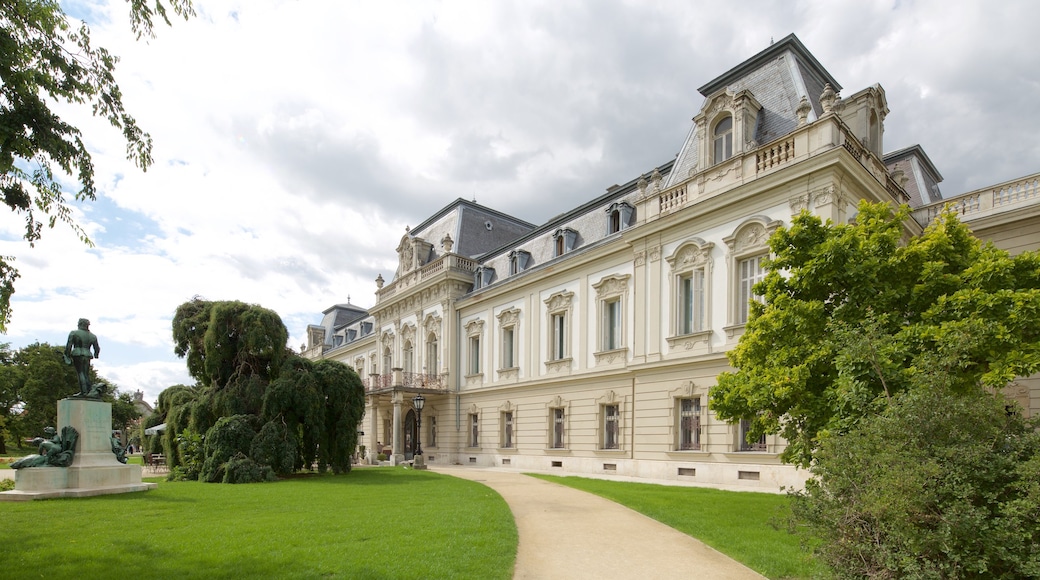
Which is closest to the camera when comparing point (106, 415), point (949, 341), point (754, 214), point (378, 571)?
point (378, 571)

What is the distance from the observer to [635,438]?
2106cm

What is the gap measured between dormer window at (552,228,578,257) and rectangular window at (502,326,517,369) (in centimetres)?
464

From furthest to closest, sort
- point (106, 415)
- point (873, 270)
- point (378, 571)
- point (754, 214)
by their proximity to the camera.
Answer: point (754, 214), point (106, 415), point (873, 270), point (378, 571)

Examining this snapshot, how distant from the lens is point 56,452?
14039mm

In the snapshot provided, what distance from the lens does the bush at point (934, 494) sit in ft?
16.5

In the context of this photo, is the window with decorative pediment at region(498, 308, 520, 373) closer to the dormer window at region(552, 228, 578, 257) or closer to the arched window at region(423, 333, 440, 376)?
the dormer window at region(552, 228, 578, 257)

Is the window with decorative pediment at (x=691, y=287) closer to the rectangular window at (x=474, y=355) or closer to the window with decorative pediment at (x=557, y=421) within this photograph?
the window with decorative pediment at (x=557, y=421)

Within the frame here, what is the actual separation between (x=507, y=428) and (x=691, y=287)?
1280 centimetres

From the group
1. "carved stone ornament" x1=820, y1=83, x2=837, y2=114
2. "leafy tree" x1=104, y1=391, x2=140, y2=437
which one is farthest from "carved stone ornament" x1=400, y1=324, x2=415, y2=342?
"leafy tree" x1=104, y1=391, x2=140, y2=437

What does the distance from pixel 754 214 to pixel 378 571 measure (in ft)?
49.7

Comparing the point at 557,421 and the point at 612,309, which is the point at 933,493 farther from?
the point at 557,421

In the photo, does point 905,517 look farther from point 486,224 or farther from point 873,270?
point 486,224

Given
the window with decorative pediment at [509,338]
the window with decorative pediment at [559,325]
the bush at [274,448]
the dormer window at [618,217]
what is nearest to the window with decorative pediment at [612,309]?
the window with decorative pediment at [559,325]

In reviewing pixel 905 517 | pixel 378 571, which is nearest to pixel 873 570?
pixel 905 517
